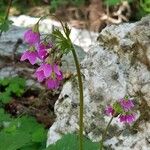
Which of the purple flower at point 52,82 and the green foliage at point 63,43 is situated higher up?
the green foliage at point 63,43

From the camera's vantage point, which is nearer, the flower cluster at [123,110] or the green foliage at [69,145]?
the flower cluster at [123,110]

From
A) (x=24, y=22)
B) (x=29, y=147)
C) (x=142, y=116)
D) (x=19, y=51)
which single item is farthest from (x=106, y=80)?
(x=24, y=22)

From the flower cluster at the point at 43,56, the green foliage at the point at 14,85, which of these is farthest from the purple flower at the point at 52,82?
the green foliage at the point at 14,85

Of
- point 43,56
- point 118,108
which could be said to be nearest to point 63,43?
point 43,56

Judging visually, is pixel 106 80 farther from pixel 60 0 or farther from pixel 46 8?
pixel 46 8

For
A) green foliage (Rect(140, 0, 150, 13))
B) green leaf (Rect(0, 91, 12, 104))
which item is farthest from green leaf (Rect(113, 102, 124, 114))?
green foliage (Rect(140, 0, 150, 13))

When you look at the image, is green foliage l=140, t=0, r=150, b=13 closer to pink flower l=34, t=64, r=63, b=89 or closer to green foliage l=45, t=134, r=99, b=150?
green foliage l=45, t=134, r=99, b=150

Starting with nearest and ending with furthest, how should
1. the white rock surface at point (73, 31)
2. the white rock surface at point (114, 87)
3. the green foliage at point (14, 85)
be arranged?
the white rock surface at point (114, 87) < the green foliage at point (14, 85) < the white rock surface at point (73, 31)

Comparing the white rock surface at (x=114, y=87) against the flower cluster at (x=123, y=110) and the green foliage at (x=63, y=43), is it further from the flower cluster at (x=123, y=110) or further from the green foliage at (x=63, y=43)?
the green foliage at (x=63, y=43)
